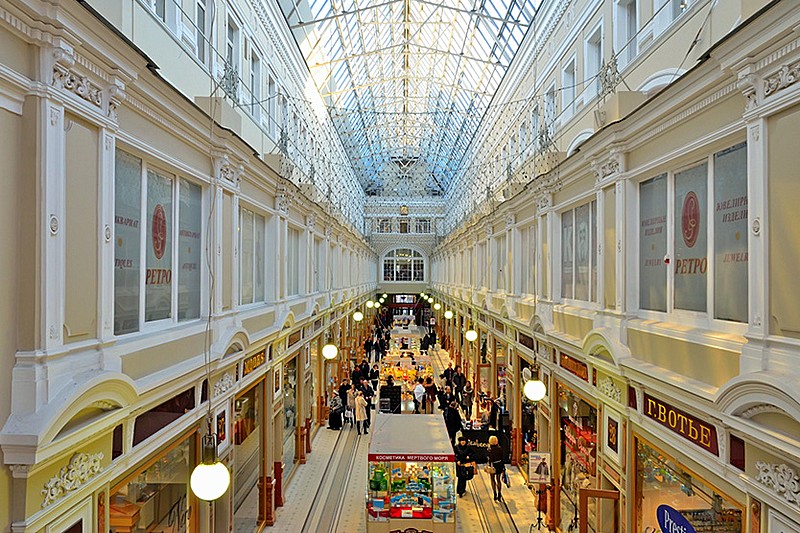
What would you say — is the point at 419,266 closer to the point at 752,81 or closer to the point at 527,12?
the point at 527,12

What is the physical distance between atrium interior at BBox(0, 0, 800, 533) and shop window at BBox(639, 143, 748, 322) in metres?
0.03

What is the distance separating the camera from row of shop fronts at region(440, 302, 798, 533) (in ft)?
13.9

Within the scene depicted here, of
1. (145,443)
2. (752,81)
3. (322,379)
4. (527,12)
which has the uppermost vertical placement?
(527,12)

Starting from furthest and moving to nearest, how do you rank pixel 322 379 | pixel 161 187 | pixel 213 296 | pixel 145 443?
1. pixel 322 379
2. pixel 213 296
3. pixel 161 187
4. pixel 145 443

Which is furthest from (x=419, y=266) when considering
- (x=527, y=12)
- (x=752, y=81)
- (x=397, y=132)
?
(x=752, y=81)

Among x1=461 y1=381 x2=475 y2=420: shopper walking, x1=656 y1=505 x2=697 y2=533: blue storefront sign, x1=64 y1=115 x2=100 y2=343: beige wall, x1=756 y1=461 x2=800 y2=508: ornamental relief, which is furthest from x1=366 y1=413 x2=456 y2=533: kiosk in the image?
x1=461 y1=381 x2=475 y2=420: shopper walking

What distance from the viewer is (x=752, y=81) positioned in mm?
3938

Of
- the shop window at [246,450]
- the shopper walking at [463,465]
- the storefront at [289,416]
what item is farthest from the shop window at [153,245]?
the shopper walking at [463,465]

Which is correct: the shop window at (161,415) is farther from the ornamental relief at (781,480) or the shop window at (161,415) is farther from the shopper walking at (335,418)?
the shopper walking at (335,418)

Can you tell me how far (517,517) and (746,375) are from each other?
283 inches

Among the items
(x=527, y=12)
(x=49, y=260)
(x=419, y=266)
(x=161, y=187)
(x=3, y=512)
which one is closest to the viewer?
(x=3, y=512)

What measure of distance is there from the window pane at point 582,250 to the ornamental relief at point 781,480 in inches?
182

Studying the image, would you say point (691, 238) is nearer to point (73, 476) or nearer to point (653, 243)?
point (653, 243)

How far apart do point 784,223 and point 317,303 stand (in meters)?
11.9
